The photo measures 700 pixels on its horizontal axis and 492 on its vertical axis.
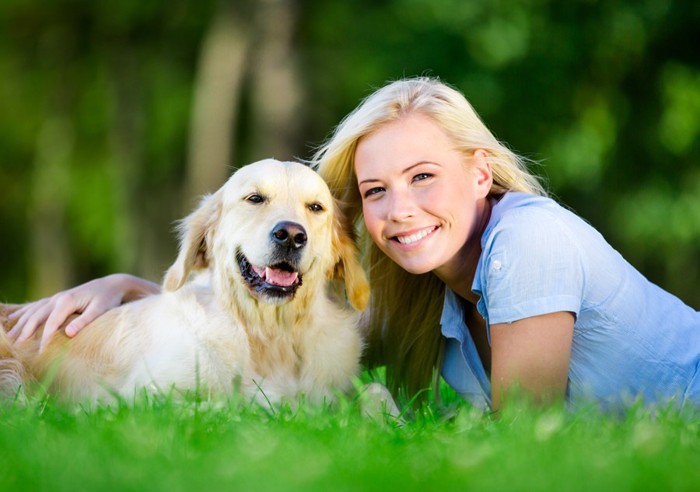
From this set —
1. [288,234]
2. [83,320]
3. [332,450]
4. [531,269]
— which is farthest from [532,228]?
[83,320]

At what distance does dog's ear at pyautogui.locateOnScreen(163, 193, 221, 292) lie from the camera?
13.8 ft

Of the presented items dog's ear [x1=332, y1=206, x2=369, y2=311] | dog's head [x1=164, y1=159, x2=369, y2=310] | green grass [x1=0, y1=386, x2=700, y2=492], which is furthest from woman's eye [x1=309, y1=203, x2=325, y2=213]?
green grass [x1=0, y1=386, x2=700, y2=492]

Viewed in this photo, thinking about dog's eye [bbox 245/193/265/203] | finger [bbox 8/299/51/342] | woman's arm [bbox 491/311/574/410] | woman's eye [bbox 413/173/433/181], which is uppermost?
woman's eye [bbox 413/173/433/181]

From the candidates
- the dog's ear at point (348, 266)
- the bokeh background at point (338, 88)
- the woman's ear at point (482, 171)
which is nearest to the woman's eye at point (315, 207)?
the dog's ear at point (348, 266)

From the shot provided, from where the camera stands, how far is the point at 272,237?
12.9 feet

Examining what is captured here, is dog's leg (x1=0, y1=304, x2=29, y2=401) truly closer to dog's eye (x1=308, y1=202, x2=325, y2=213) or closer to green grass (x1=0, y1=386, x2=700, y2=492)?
green grass (x1=0, y1=386, x2=700, y2=492)

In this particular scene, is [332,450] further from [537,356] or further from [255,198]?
[255,198]

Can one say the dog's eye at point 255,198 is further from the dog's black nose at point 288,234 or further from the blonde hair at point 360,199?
the blonde hair at point 360,199

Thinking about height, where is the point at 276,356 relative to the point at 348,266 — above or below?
below

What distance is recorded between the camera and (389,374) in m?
4.71

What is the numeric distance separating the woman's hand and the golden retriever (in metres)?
0.07

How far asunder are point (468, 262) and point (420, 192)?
428 mm

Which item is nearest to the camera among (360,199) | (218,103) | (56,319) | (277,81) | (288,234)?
(288,234)

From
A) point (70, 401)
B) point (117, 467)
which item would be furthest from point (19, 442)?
point (70, 401)
